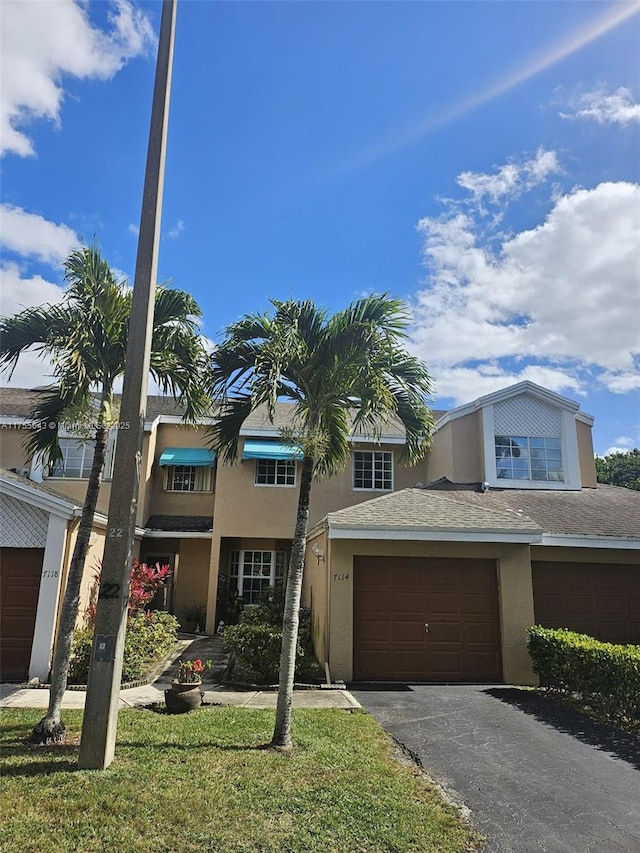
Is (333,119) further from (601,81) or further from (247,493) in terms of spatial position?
(247,493)

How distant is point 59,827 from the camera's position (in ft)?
18.5

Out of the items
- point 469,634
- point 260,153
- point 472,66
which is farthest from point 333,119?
point 469,634

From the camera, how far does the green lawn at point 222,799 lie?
554cm

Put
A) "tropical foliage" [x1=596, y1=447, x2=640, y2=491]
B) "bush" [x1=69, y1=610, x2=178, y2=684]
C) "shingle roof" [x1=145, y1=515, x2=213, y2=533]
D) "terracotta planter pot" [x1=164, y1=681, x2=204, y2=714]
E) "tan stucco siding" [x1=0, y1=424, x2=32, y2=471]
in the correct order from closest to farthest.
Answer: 1. "terracotta planter pot" [x1=164, y1=681, x2=204, y2=714]
2. "bush" [x1=69, y1=610, x2=178, y2=684]
3. "shingle roof" [x1=145, y1=515, x2=213, y2=533]
4. "tan stucco siding" [x1=0, y1=424, x2=32, y2=471]
5. "tropical foliage" [x1=596, y1=447, x2=640, y2=491]

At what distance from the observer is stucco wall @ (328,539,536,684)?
14523 millimetres

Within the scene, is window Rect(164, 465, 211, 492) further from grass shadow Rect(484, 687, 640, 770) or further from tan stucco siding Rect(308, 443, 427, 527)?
grass shadow Rect(484, 687, 640, 770)

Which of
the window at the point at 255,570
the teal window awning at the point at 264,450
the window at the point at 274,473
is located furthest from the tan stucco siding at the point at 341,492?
the window at the point at 255,570

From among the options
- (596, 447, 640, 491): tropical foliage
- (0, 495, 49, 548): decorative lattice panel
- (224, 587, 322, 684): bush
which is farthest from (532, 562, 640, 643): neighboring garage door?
(596, 447, 640, 491): tropical foliage

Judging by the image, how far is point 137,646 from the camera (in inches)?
563

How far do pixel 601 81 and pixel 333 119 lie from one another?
5.15 metres

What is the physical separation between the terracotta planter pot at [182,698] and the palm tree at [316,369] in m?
2.96

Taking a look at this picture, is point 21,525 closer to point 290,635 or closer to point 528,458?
point 290,635

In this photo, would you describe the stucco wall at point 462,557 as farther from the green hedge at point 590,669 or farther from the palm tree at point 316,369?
the palm tree at point 316,369

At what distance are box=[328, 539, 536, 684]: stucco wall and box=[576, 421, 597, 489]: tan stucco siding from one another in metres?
8.25
